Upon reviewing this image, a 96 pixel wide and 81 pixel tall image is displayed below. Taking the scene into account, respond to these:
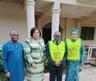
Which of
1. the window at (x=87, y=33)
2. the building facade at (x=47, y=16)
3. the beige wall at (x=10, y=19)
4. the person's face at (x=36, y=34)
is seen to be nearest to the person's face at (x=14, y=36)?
the person's face at (x=36, y=34)

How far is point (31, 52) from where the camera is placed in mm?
4402

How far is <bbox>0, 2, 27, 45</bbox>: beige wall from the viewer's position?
33.3ft

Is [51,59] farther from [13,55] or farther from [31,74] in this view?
[13,55]

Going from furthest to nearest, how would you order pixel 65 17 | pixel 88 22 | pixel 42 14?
pixel 88 22, pixel 65 17, pixel 42 14

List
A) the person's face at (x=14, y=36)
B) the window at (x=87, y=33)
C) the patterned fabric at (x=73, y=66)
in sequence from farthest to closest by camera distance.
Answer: the window at (x=87, y=33), the patterned fabric at (x=73, y=66), the person's face at (x=14, y=36)

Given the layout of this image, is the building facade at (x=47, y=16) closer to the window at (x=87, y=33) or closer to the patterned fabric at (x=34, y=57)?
the window at (x=87, y=33)

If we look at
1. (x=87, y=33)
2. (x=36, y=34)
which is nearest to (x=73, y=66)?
(x=36, y=34)

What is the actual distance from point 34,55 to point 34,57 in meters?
0.04

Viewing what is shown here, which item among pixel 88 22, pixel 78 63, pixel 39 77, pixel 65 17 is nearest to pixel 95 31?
pixel 88 22

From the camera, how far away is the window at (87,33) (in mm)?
14398

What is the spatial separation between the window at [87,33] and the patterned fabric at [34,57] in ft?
33.5

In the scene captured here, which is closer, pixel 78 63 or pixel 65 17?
pixel 78 63

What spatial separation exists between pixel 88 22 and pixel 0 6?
6885 mm

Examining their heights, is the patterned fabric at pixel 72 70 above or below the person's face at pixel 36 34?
below
